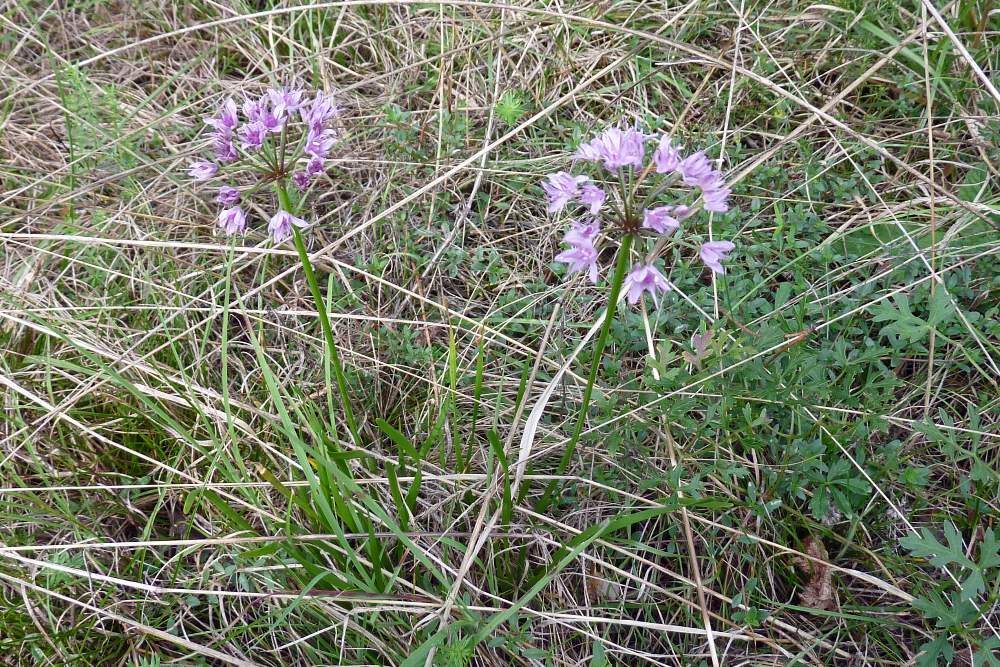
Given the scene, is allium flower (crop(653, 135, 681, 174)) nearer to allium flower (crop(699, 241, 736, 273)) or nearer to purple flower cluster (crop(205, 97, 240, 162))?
allium flower (crop(699, 241, 736, 273))

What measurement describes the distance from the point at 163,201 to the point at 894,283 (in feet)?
10.1

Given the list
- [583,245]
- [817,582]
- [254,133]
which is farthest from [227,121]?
[817,582]

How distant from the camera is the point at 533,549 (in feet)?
8.22

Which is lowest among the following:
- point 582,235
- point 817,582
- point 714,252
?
point 817,582

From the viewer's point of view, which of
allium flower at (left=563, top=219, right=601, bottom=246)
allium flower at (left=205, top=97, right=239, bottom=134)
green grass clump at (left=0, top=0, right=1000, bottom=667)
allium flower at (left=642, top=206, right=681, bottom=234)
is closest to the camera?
allium flower at (left=642, top=206, right=681, bottom=234)

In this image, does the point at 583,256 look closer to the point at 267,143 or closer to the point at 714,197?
the point at 714,197

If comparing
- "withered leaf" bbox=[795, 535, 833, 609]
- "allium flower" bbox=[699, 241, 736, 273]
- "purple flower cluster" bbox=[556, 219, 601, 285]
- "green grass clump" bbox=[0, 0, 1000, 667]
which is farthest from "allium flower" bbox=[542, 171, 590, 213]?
"withered leaf" bbox=[795, 535, 833, 609]

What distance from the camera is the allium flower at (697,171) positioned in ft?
6.30

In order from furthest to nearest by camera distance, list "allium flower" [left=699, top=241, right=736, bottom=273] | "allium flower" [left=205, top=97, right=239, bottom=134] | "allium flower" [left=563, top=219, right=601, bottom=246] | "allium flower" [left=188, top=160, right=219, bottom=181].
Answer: "allium flower" [left=188, top=160, right=219, bottom=181]
"allium flower" [left=205, top=97, right=239, bottom=134]
"allium flower" [left=699, top=241, right=736, bottom=273]
"allium flower" [left=563, top=219, right=601, bottom=246]

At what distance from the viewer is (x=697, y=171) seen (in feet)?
6.31

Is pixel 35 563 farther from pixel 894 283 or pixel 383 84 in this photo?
pixel 894 283

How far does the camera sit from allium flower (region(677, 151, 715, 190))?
192cm

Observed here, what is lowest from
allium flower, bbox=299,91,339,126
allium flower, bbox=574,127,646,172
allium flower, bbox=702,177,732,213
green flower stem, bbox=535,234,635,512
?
green flower stem, bbox=535,234,635,512

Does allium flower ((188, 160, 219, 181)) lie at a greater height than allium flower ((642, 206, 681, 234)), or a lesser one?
lesser
